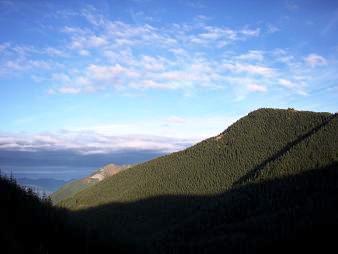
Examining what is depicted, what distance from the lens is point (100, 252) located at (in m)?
21.0

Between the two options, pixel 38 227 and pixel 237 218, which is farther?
pixel 237 218

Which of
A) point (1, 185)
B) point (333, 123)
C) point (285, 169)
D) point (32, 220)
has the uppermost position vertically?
point (333, 123)

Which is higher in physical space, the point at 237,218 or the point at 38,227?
the point at 237,218

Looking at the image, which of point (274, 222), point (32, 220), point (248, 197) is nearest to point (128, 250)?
point (32, 220)

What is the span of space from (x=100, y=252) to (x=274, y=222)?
98306 millimetres

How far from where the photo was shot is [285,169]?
557 ft

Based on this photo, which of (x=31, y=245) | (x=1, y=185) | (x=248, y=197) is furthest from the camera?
(x=248, y=197)

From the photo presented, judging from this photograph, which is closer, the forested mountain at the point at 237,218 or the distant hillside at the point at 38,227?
the distant hillside at the point at 38,227

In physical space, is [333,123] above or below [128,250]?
above

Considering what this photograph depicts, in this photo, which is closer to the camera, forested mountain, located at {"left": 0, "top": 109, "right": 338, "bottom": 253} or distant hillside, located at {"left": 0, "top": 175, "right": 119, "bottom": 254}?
distant hillside, located at {"left": 0, "top": 175, "right": 119, "bottom": 254}

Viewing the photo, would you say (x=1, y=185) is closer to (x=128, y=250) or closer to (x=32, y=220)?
(x=32, y=220)

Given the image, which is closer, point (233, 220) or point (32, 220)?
point (32, 220)

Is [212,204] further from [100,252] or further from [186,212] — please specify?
[100,252]

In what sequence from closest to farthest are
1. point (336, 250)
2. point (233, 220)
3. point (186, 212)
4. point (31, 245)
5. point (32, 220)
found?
point (31, 245), point (32, 220), point (336, 250), point (233, 220), point (186, 212)
